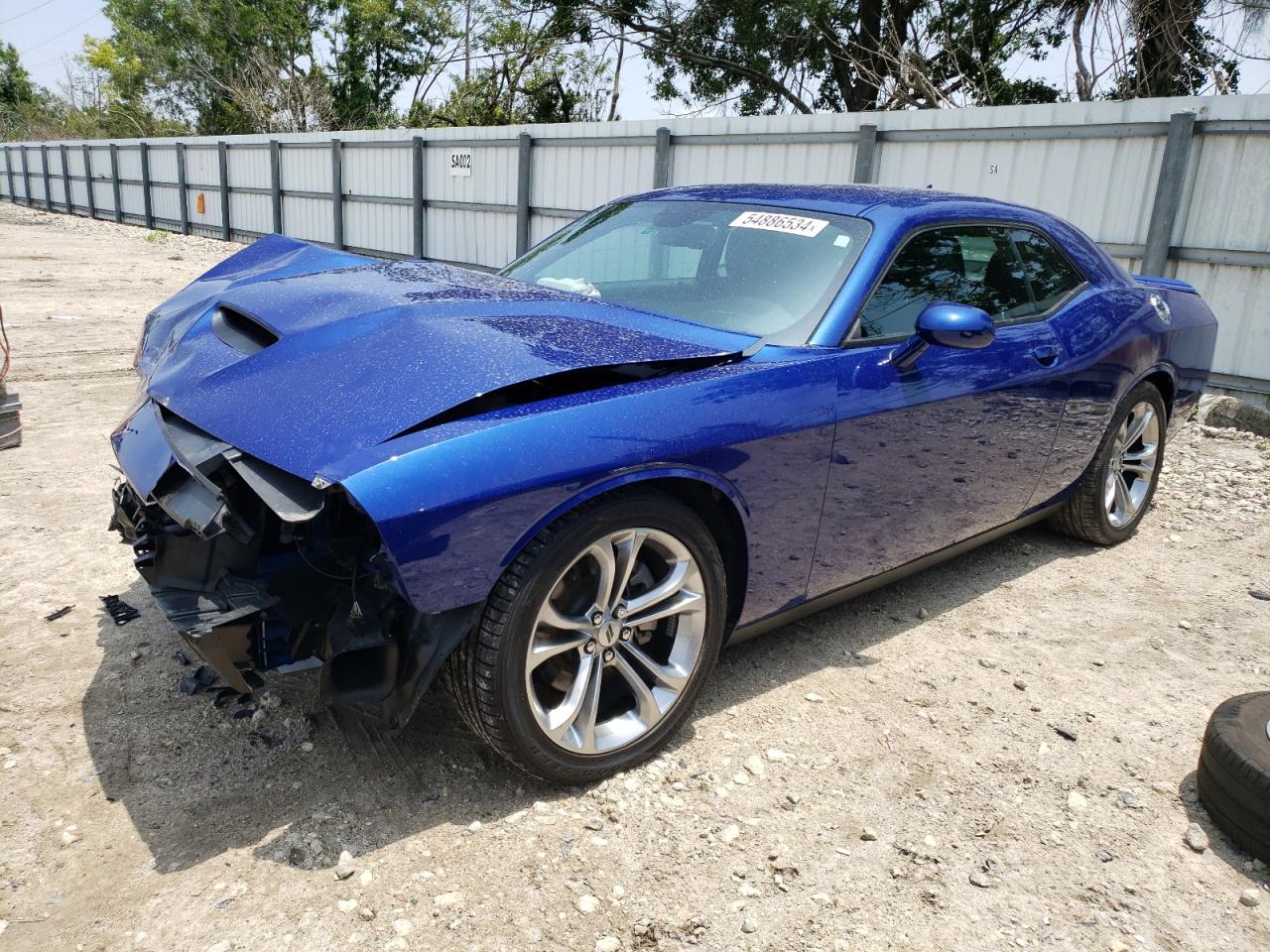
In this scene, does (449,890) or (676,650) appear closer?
(449,890)

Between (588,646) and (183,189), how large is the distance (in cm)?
2778

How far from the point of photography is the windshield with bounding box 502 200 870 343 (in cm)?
318

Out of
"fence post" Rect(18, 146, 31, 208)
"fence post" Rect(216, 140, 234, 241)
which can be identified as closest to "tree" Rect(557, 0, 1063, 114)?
"fence post" Rect(216, 140, 234, 241)

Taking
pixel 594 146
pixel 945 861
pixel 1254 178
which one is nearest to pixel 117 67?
pixel 594 146

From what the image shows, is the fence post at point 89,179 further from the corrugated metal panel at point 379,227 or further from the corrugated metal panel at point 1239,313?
the corrugated metal panel at point 1239,313

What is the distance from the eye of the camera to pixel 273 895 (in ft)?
7.33

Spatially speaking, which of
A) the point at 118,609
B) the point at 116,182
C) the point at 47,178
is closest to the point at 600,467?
the point at 118,609

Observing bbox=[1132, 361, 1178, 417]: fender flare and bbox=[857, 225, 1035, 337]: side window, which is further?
bbox=[1132, 361, 1178, 417]: fender flare

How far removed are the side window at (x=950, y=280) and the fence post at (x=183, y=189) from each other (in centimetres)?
2661

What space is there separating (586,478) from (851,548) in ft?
3.92

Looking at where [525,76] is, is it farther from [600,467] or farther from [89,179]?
[600,467]

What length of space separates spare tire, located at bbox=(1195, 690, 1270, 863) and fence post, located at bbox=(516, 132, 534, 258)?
40.9 feet

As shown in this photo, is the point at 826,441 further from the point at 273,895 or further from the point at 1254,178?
the point at 1254,178

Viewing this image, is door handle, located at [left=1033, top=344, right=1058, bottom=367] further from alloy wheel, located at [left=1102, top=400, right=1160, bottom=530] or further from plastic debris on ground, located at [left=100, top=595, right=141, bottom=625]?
plastic debris on ground, located at [left=100, top=595, right=141, bottom=625]
